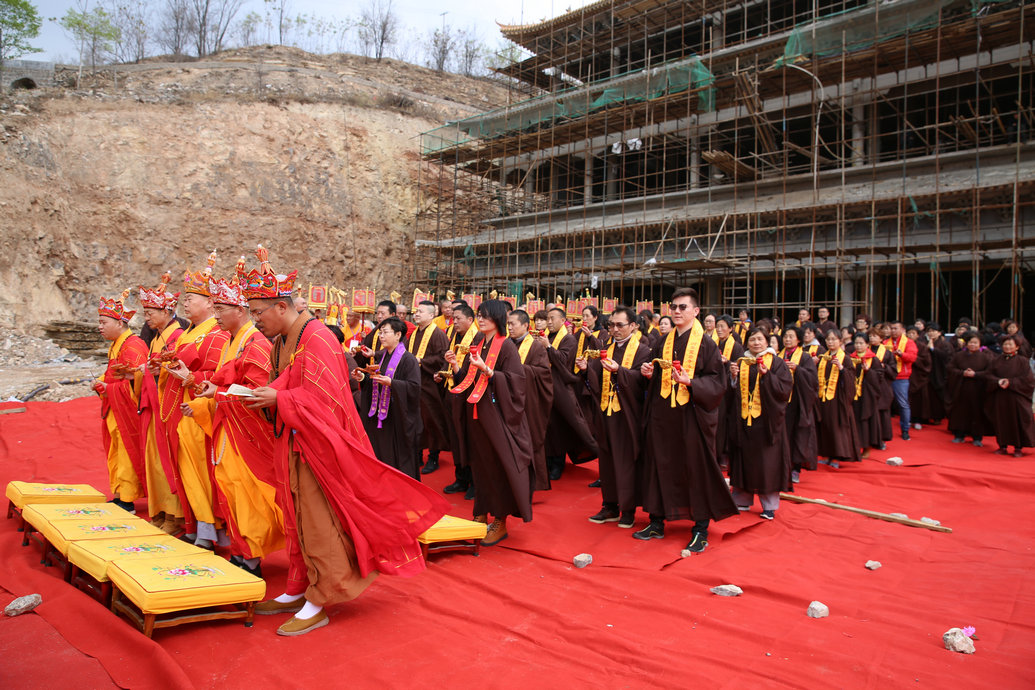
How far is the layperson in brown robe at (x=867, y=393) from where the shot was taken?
31.1ft

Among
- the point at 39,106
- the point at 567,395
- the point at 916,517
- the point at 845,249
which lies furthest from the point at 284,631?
the point at 39,106

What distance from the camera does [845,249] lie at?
15.5 meters

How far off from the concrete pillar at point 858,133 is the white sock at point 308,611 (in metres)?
17.0

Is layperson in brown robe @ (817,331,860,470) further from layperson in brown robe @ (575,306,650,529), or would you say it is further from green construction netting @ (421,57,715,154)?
green construction netting @ (421,57,715,154)

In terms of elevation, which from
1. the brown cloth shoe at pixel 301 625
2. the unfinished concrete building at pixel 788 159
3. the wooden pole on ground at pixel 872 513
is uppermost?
the unfinished concrete building at pixel 788 159

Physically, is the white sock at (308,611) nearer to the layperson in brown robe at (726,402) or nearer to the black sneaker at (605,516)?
the black sneaker at (605,516)

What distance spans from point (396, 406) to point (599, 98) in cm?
1633

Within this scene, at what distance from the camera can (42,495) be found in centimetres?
519

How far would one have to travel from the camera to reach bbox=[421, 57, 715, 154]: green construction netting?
58.4 ft

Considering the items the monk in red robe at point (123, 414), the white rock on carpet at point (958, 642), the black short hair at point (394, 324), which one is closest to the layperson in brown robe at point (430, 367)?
the black short hair at point (394, 324)

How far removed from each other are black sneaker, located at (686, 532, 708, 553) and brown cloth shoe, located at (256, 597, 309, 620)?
293 cm

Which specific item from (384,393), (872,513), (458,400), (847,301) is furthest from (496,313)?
(847,301)

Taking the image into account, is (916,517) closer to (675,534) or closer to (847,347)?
(675,534)

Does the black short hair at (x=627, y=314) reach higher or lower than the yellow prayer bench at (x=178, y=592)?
higher
